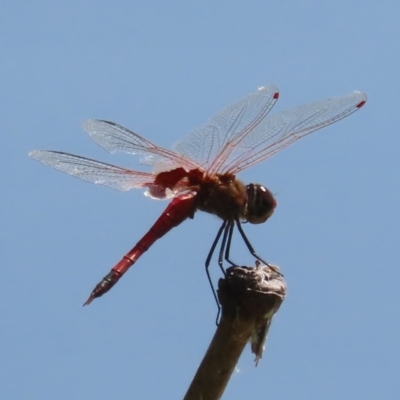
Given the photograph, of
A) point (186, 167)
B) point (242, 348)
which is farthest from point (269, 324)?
point (186, 167)

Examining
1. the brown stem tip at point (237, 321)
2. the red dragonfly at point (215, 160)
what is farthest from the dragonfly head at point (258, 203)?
the brown stem tip at point (237, 321)

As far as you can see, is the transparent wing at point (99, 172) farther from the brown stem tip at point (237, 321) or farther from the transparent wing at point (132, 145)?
the brown stem tip at point (237, 321)

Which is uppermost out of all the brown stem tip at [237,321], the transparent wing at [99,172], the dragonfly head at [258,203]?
the dragonfly head at [258,203]

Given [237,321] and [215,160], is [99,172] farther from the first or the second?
[237,321]

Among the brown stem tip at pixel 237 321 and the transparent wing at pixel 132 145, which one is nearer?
the brown stem tip at pixel 237 321

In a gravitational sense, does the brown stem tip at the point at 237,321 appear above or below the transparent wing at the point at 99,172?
below

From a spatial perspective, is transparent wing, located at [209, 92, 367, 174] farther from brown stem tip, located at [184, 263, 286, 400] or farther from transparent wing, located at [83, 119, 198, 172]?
brown stem tip, located at [184, 263, 286, 400]
